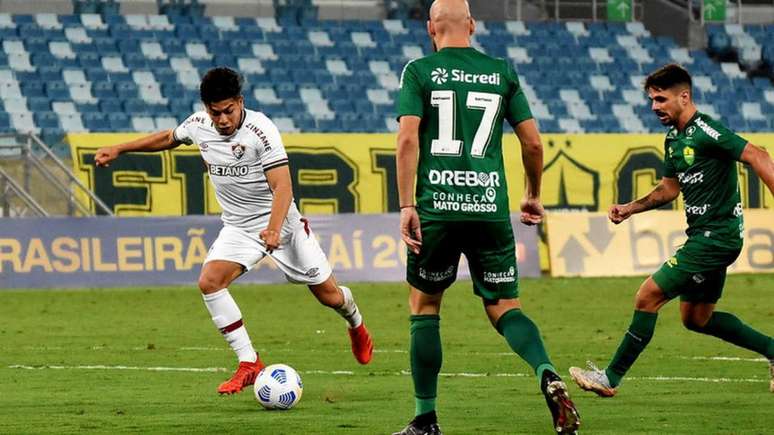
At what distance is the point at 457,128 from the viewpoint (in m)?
8.16

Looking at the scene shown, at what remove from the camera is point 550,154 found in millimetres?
27531

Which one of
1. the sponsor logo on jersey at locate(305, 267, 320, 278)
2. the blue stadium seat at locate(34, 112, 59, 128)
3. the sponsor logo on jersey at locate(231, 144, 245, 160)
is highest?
the sponsor logo on jersey at locate(231, 144, 245, 160)

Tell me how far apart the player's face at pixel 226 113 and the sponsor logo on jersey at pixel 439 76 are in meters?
2.82

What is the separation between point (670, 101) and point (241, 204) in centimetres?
312

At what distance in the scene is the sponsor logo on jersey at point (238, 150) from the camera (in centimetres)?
1116

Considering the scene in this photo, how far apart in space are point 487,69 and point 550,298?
42.6 ft

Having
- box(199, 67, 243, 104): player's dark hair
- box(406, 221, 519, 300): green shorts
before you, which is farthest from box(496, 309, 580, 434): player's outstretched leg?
box(199, 67, 243, 104): player's dark hair

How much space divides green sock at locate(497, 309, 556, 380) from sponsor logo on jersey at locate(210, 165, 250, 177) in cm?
337

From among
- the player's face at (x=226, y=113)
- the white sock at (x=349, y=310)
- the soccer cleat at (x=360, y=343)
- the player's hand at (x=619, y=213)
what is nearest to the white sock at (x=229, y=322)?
the player's face at (x=226, y=113)

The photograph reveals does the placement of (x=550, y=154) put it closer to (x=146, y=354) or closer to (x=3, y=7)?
(x=3, y=7)

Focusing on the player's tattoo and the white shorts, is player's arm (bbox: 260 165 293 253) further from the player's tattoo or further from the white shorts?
the player's tattoo

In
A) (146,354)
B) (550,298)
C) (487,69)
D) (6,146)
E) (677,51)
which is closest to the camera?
(487,69)

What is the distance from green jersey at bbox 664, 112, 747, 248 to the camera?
33.6ft

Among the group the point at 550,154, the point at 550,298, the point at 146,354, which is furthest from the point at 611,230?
the point at 146,354
